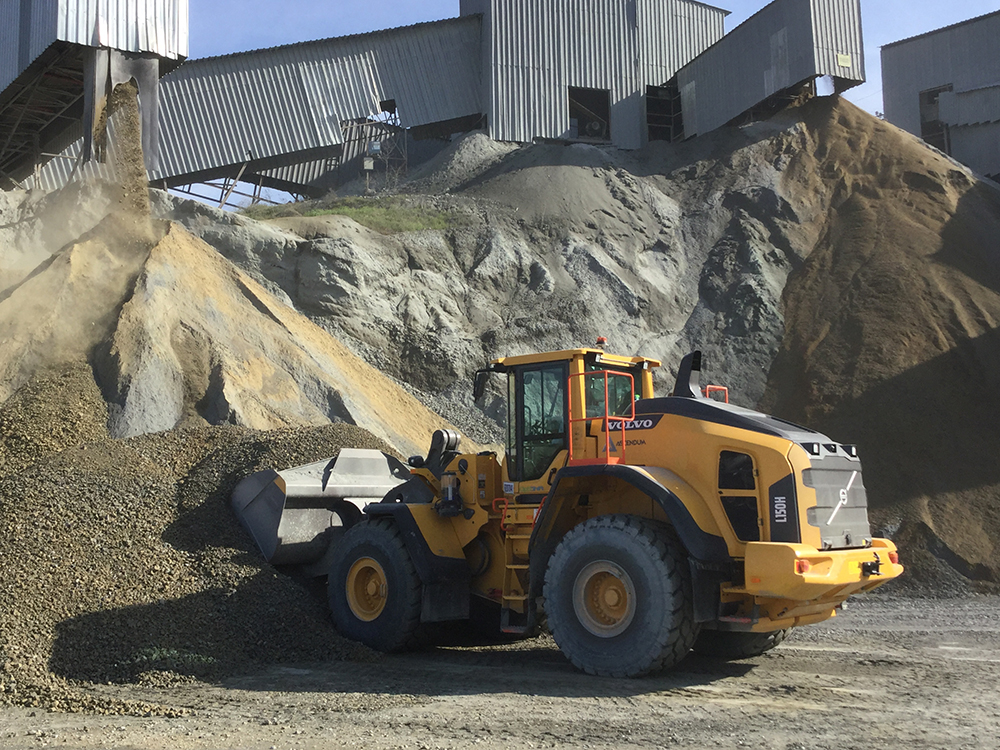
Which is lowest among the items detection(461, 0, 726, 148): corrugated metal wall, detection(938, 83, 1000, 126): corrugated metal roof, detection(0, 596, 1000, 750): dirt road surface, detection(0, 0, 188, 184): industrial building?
detection(0, 596, 1000, 750): dirt road surface

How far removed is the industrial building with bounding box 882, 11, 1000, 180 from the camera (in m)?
34.1

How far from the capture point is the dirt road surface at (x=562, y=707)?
19.3 ft

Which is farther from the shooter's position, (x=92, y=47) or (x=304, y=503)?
(x=92, y=47)

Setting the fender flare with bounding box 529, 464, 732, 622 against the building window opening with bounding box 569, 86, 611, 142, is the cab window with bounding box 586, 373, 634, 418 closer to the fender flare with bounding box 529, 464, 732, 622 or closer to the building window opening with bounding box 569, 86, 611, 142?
the fender flare with bounding box 529, 464, 732, 622

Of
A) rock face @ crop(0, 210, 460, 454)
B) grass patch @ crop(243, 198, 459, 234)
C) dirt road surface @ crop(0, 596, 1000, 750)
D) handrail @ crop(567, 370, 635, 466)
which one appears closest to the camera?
dirt road surface @ crop(0, 596, 1000, 750)

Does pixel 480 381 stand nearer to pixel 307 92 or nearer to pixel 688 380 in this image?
pixel 688 380

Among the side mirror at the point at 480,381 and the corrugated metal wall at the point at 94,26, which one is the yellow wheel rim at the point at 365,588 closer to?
the side mirror at the point at 480,381

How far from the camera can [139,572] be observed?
923cm

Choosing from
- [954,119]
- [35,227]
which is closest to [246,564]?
[35,227]

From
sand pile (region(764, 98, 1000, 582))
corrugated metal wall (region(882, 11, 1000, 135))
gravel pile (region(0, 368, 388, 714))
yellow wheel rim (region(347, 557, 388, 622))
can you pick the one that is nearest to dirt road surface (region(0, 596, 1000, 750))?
gravel pile (region(0, 368, 388, 714))

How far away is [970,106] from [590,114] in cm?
1451

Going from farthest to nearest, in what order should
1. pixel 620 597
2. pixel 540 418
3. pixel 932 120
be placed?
pixel 932 120 < pixel 540 418 < pixel 620 597

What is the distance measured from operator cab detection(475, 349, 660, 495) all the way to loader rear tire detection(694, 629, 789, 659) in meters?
2.30

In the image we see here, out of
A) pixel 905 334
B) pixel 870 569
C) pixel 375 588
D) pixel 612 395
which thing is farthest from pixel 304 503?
pixel 905 334
